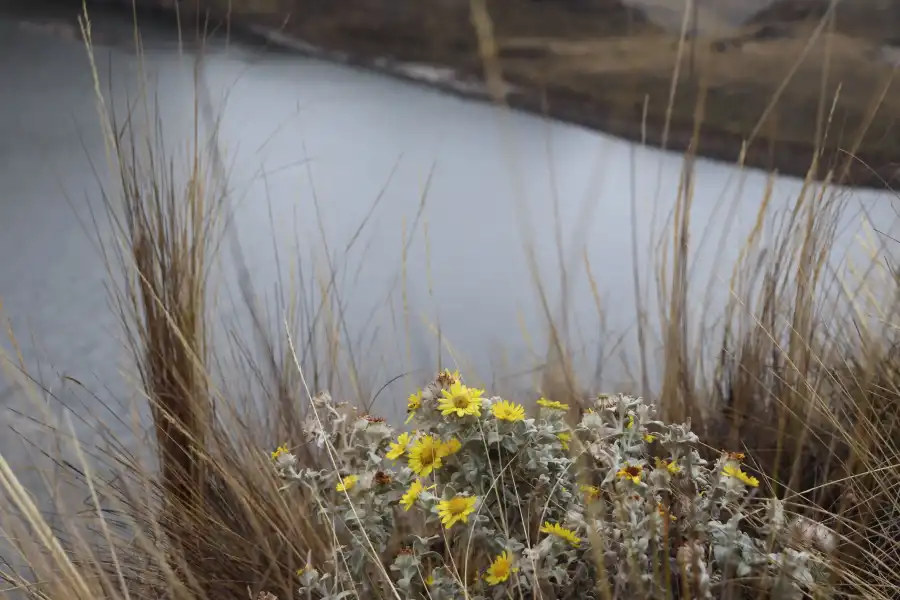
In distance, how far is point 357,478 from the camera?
0.56 m

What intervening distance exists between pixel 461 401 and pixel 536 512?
0.41 feet

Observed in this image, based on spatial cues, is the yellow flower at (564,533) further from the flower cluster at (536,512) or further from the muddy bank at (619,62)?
the muddy bank at (619,62)

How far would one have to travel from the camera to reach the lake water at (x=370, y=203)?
3.57 feet

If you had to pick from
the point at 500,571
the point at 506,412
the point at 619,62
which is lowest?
the point at 500,571

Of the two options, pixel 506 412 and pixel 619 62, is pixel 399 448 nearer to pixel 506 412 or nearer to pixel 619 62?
pixel 506 412

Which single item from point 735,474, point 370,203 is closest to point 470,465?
point 735,474

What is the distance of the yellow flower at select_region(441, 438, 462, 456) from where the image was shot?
0.53 metres

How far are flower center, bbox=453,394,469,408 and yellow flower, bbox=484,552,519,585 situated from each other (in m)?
0.11

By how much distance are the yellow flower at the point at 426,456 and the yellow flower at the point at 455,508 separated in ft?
0.11

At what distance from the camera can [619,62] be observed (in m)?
1.30

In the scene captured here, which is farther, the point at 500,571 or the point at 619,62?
the point at 619,62

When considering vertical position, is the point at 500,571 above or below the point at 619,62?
below

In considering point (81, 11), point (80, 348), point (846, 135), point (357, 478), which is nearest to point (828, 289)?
point (846, 135)

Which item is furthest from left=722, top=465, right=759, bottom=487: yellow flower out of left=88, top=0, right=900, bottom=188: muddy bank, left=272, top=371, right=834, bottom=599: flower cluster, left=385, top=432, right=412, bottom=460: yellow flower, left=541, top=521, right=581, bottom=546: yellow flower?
left=88, top=0, right=900, bottom=188: muddy bank
